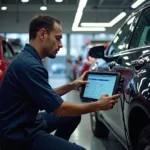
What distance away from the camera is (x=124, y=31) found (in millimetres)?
2844

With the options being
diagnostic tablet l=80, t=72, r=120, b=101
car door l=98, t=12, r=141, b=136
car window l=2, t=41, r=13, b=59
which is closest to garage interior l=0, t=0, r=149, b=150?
car window l=2, t=41, r=13, b=59

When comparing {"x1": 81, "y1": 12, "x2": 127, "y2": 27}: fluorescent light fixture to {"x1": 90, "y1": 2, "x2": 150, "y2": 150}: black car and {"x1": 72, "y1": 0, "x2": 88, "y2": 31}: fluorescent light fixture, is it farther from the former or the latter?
{"x1": 90, "y1": 2, "x2": 150, "y2": 150}: black car

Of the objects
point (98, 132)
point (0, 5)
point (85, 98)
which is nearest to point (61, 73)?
point (0, 5)

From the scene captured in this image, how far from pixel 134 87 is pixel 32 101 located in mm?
613

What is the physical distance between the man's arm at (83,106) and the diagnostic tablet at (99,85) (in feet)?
0.24

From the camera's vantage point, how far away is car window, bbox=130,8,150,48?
88.5 inches

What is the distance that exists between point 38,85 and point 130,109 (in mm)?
587

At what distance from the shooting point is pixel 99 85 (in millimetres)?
2025

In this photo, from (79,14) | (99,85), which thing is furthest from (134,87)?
(79,14)

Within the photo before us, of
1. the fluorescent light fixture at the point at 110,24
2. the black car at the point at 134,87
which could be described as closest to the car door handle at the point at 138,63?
the black car at the point at 134,87

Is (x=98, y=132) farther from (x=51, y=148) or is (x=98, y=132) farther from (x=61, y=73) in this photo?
(x=61, y=73)

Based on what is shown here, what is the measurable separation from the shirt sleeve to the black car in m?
0.46

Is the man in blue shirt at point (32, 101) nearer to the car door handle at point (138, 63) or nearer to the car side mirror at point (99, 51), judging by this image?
the car door handle at point (138, 63)

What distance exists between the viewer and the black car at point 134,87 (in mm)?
1661
